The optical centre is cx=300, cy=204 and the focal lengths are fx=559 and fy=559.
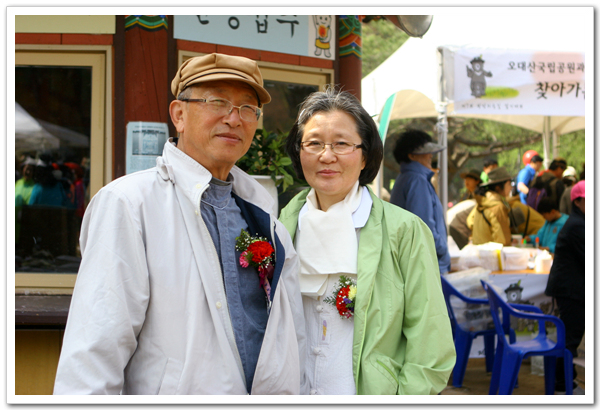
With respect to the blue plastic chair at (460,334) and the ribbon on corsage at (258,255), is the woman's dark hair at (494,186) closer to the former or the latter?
the blue plastic chair at (460,334)

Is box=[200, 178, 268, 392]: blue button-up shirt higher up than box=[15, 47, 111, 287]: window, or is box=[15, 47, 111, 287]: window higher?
box=[15, 47, 111, 287]: window

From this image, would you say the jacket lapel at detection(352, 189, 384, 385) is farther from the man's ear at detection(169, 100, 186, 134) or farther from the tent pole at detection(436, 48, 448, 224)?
the tent pole at detection(436, 48, 448, 224)

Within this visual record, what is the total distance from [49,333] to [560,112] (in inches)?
232

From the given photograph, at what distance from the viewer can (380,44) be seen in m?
22.3

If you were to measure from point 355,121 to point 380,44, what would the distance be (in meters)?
21.1

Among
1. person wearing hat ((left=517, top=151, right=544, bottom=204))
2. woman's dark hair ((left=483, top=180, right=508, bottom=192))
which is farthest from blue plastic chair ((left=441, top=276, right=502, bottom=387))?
person wearing hat ((left=517, top=151, right=544, bottom=204))

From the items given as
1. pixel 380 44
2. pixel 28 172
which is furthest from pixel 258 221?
pixel 380 44

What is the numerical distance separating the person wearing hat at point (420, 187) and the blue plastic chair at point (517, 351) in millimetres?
630

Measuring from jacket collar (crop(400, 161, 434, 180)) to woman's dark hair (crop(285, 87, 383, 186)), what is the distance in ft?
9.26

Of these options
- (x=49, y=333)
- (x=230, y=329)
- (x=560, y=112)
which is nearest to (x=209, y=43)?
(x=49, y=333)

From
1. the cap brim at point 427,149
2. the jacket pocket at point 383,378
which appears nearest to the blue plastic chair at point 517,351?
the cap brim at point 427,149

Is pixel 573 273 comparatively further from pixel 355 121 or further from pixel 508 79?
pixel 355 121

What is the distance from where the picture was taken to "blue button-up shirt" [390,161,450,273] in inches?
201

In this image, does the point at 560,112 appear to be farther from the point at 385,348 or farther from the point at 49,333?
the point at 49,333
